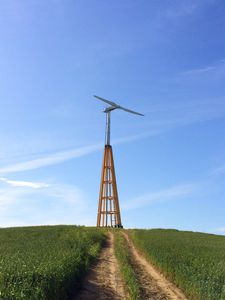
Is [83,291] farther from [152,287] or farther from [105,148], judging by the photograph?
[105,148]

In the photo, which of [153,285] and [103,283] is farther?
[103,283]

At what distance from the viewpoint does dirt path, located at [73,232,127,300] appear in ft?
71.3

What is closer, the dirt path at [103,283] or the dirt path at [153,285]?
the dirt path at [103,283]

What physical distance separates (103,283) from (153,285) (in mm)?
2957

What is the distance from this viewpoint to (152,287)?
79.3 feet

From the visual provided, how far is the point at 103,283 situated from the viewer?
24.9 metres

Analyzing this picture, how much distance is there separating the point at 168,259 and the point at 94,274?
5619 millimetres

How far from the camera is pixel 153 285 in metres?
24.7

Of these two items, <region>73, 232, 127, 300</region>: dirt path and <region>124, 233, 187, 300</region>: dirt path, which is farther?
<region>124, 233, 187, 300</region>: dirt path

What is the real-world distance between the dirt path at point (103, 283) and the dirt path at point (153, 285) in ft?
4.45

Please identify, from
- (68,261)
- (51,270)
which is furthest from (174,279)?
(51,270)

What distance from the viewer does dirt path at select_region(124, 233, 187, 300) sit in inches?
868

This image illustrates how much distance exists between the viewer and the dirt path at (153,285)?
22038 millimetres

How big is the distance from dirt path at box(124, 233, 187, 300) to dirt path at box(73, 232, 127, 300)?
1.36 m
